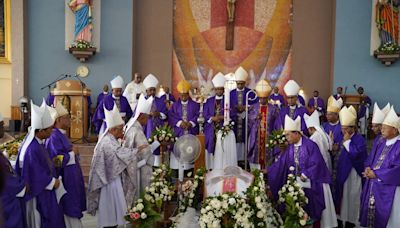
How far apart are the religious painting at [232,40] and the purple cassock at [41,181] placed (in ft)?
30.1

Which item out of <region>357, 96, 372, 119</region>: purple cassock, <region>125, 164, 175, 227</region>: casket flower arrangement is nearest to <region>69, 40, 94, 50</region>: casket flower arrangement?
<region>357, 96, 372, 119</region>: purple cassock

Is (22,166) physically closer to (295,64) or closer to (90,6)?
(90,6)

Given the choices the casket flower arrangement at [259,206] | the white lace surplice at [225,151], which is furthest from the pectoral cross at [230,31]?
the casket flower arrangement at [259,206]

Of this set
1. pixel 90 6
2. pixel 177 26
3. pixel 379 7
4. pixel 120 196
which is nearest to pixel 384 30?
pixel 379 7

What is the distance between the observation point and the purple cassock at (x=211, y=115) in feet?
27.3

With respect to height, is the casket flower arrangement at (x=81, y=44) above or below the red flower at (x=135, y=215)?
above

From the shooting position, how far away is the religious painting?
1359 cm

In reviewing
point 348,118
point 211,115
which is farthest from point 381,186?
point 211,115

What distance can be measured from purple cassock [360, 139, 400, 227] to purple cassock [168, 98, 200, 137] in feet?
12.3

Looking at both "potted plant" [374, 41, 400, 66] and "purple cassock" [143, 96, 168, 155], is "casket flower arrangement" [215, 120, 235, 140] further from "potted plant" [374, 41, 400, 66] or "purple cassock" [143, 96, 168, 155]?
"potted plant" [374, 41, 400, 66]

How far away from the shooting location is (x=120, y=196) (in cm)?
563

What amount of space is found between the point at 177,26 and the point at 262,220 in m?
10.2

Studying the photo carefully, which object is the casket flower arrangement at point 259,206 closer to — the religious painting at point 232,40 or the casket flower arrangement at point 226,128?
the casket flower arrangement at point 226,128

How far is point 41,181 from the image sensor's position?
15.2ft
